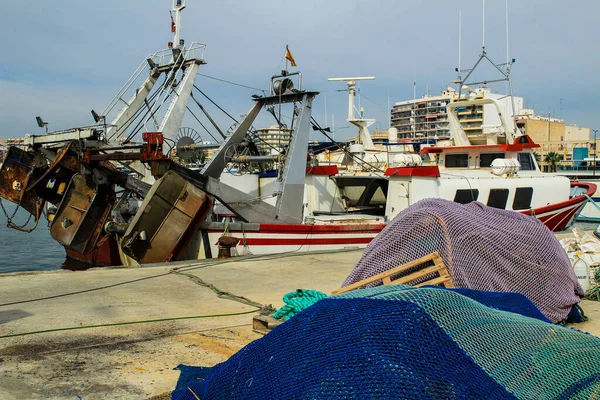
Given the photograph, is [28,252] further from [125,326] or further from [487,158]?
[125,326]

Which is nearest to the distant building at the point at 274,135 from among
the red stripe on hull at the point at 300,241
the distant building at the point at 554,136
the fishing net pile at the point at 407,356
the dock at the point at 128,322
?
the red stripe on hull at the point at 300,241

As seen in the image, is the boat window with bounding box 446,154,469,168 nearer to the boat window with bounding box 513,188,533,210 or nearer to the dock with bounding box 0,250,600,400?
the boat window with bounding box 513,188,533,210

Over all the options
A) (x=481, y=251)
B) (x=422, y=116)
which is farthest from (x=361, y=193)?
(x=422, y=116)

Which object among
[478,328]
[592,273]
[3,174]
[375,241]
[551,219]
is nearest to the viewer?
[478,328]

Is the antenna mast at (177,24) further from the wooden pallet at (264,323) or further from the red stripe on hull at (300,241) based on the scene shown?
the wooden pallet at (264,323)

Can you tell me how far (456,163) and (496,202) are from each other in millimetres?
2466

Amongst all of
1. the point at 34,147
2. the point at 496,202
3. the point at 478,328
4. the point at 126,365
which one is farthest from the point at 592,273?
the point at 34,147

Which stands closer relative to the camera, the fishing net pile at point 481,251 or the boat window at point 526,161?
the fishing net pile at point 481,251

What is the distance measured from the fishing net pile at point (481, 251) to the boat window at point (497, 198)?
29.1 feet

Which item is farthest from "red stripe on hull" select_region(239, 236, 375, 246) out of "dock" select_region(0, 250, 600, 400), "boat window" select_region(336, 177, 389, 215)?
"boat window" select_region(336, 177, 389, 215)

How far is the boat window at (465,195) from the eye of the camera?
1446cm

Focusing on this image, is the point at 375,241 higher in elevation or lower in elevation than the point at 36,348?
higher

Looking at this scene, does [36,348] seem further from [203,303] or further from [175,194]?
[175,194]

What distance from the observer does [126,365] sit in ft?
15.8
